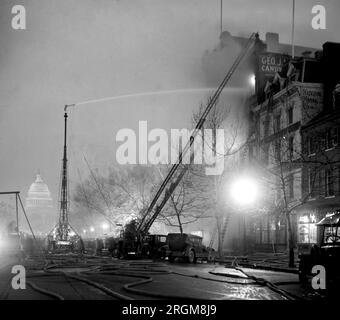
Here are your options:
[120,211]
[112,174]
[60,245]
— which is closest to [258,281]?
[60,245]

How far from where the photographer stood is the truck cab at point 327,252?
16938 mm

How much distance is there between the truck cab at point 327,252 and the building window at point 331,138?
22.3 m

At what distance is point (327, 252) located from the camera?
17.3 m

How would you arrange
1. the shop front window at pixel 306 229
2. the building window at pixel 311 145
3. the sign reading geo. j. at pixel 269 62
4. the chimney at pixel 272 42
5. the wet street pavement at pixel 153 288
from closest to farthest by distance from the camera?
the wet street pavement at pixel 153 288 < the building window at pixel 311 145 < the shop front window at pixel 306 229 < the sign reading geo. j. at pixel 269 62 < the chimney at pixel 272 42

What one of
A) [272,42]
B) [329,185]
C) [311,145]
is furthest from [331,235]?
[272,42]

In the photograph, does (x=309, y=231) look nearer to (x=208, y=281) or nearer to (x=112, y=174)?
(x=208, y=281)

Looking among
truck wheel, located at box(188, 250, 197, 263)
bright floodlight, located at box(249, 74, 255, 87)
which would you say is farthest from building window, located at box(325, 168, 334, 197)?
bright floodlight, located at box(249, 74, 255, 87)

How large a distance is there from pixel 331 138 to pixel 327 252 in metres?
25.2

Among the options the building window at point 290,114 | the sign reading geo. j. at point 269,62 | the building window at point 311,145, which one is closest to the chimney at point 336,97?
the building window at point 311,145

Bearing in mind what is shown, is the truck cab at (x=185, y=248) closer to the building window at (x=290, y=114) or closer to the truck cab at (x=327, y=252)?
the truck cab at (x=327, y=252)

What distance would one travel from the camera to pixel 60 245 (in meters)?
50.0

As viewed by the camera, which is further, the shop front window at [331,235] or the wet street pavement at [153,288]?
the shop front window at [331,235]

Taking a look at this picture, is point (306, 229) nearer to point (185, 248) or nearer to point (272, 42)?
point (185, 248)
